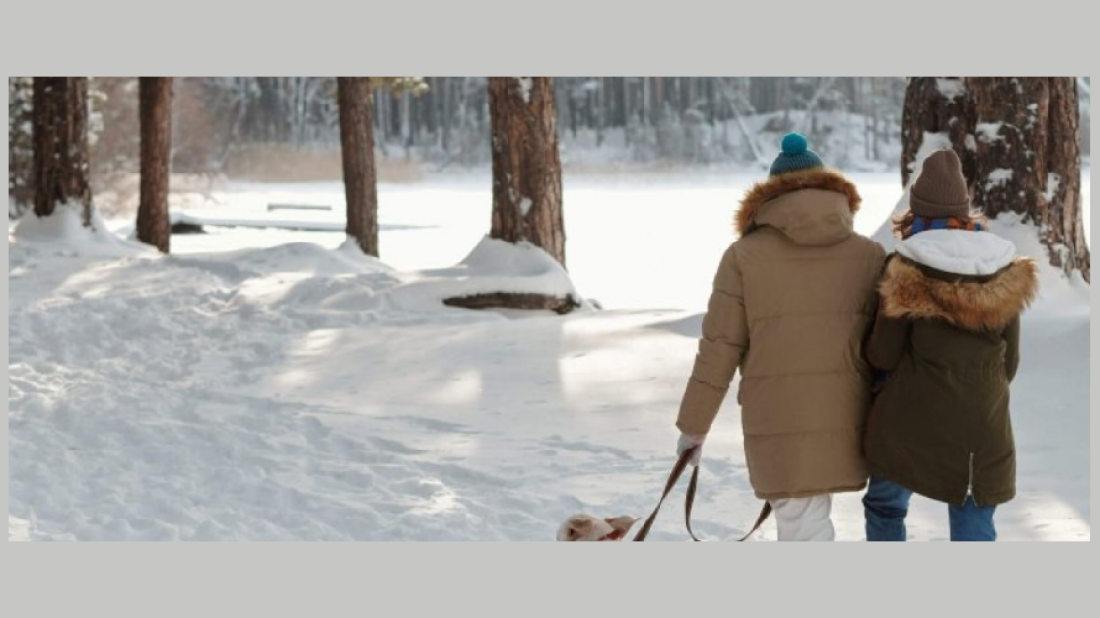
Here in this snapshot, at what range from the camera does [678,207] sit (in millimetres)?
33688

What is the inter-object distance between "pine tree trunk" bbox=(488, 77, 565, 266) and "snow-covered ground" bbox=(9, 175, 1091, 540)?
604 mm

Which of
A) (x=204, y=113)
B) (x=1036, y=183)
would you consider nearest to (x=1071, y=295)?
(x=1036, y=183)

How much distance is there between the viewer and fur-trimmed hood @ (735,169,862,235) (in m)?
4.43

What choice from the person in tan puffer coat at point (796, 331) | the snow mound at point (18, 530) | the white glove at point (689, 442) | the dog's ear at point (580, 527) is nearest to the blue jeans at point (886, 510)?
the person in tan puffer coat at point (796, 331)

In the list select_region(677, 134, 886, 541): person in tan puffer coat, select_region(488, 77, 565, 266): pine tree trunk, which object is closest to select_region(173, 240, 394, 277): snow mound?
select_region(488, 77, 565, 266): pine tree trunk

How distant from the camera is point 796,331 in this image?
14.3 ft

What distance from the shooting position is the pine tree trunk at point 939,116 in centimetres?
959

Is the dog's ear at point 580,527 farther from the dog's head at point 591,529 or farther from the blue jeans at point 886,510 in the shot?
the blue jeans at point 886,510

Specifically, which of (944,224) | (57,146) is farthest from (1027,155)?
(57,146)

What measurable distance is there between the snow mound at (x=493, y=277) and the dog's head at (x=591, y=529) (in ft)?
24.7

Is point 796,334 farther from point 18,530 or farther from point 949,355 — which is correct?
point 18,530

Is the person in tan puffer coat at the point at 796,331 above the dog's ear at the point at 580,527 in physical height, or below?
above

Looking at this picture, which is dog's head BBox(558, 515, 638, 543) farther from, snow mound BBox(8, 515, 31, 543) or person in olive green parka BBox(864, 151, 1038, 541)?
snow mound BBox(8, 515, 31, 543)

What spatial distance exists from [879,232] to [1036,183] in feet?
3.50
